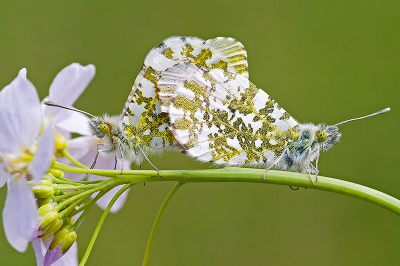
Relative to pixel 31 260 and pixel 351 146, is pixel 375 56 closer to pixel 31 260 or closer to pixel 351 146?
pixel 351 146

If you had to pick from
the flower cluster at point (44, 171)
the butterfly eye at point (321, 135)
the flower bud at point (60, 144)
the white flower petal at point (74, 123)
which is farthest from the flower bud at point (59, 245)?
the butterfly eye at point (321, 135)

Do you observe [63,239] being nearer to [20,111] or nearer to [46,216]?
[46,216]

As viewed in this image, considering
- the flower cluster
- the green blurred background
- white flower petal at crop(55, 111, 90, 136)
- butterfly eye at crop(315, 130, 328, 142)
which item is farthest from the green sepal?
the green blurred background

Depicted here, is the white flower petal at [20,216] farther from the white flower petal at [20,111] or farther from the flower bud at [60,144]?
the flower bud at [60,144]

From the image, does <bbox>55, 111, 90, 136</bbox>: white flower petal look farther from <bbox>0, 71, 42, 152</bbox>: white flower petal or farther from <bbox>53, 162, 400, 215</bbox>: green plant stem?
<bbox>0, 71, 42, 152</bbox>: white flower petal

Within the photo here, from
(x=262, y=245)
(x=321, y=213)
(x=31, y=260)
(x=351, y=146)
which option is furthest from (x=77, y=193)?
(x=351, y=146)

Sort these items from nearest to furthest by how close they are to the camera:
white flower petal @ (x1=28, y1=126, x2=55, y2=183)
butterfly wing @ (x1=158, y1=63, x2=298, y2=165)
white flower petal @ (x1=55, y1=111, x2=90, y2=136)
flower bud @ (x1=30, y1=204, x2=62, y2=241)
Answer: white flower petal @ (x1=28, y1=126, x2=55, y2=183) → flower bud @ (x1=30, y1=204, x2=62, y2=241) → butterfly wing @ (x1=158, y1=63, x2=298, y2=165) → white flower petal @ (x1=55, y1=111, x2=90, y2=136)

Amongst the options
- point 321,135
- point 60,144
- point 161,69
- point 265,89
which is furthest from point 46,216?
point 265,89
